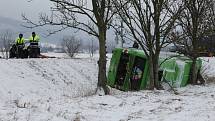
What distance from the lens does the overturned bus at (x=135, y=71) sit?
19.8 metres

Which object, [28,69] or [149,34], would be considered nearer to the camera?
[149,34]

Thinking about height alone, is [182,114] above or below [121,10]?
below

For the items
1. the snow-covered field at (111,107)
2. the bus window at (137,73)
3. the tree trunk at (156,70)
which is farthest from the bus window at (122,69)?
the snow-covered field at (111,107)

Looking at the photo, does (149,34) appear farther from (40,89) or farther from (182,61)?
(40,89)

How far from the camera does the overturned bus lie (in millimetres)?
19812

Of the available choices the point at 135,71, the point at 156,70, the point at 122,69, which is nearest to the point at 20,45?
the point at 122,69

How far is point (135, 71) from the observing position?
20078 mm

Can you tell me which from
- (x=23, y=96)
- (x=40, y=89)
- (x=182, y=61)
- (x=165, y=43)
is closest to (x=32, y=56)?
(x=40, y=89)

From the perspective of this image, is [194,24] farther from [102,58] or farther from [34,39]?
[34,39]

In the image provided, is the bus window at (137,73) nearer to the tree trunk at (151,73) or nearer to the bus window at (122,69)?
the bus window at (122,69)

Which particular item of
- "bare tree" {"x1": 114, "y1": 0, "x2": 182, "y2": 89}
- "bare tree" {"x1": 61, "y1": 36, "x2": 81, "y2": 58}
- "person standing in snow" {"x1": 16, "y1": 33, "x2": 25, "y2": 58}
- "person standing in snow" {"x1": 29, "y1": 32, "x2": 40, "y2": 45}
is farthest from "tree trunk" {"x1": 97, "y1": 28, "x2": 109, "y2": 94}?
"bare tree" {"x1": 61, "y1": 36, "x2": 81, "y2": 58}

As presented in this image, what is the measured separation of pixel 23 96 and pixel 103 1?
8.02 m

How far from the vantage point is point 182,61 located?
23.3 meters

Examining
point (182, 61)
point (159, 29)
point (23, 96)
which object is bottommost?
point (23, 96)
